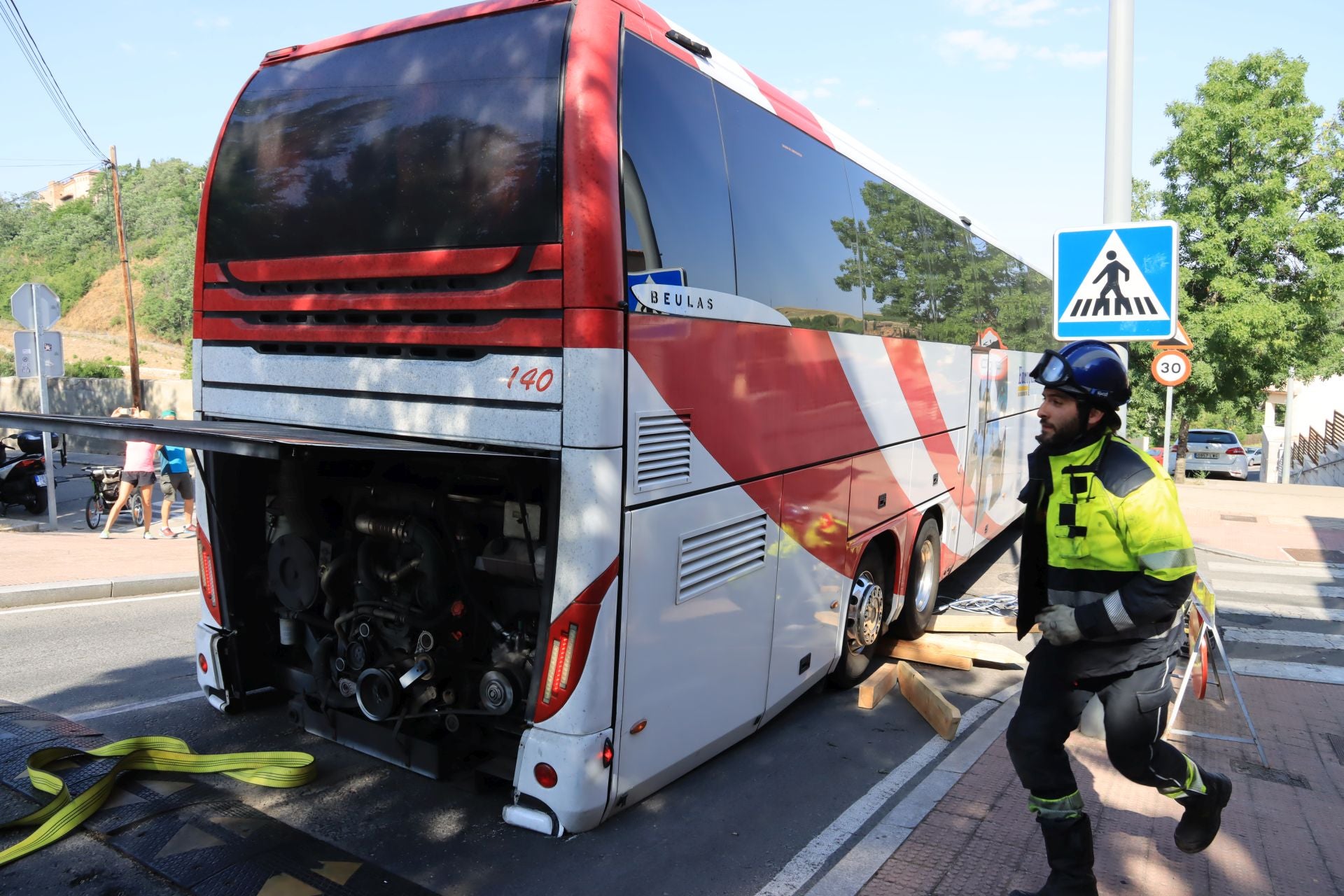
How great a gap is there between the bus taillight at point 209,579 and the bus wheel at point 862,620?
366cm

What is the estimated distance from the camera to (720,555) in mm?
4492

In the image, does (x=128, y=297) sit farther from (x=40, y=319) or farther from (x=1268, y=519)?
(x=1268, y=519)

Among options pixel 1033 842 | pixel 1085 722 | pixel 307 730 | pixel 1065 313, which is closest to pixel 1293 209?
pixel 1065 313

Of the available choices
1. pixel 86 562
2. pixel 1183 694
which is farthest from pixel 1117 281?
pixel 86 562

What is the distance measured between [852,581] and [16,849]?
176 inches

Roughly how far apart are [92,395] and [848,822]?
3455 centimetres

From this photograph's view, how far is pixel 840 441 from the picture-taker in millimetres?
5773

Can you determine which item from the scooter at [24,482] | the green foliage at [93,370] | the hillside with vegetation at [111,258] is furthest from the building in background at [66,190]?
the scooter at [24,482]

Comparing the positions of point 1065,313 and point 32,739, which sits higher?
point 1065,313

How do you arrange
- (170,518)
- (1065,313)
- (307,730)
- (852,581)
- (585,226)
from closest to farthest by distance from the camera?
(585,226) < (307,730) < (852,581) < (1065,313) < (170,518)

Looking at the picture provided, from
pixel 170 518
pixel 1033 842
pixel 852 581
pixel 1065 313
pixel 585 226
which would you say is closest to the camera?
pixel 585 226

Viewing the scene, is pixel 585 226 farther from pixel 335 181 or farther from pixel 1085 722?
pixel 1085 722

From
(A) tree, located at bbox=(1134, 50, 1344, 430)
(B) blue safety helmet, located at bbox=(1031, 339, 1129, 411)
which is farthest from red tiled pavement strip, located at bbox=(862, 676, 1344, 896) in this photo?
(A) tree, located at bbox=(1134, 50, 1344, 430)

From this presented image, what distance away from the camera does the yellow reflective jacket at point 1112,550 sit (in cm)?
347
